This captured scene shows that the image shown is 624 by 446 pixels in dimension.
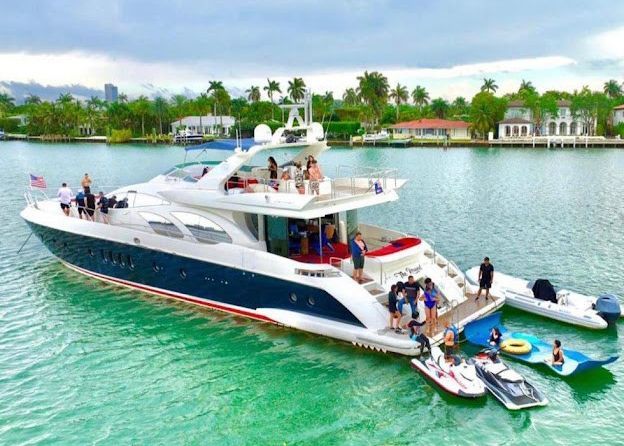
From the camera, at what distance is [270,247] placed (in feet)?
52.3

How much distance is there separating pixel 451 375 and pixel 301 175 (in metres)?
6.83

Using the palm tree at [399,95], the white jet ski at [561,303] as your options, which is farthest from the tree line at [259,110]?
the white jet ski at [561,303]

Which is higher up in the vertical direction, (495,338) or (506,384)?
(495,338)

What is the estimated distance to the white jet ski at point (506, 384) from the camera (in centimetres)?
1145

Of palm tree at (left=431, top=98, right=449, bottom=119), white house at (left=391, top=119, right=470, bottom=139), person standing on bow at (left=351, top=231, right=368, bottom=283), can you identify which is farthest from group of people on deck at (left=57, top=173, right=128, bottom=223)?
palm tree at (left=431, top=98, right=449, bottom=119)

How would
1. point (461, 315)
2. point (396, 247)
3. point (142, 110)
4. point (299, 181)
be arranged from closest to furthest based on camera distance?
point (461, 315)
point (396, 247)
point (299, 181)
point (142, 110)

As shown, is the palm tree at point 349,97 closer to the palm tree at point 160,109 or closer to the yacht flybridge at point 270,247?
the palm tree at point 160,109

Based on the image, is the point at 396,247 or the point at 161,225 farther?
the point at 161,225

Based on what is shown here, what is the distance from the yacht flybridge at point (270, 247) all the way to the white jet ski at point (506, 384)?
1.35 m

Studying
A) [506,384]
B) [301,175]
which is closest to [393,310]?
[506,384]

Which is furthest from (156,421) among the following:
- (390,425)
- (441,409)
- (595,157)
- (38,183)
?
(595,157)

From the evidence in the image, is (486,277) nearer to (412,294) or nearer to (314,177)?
(412,294)

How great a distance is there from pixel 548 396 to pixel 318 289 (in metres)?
5.55

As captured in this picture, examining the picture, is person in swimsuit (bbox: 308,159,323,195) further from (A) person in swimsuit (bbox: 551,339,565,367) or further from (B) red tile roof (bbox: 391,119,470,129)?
(B) red tile roof (bbox: 391,119,470,129)
